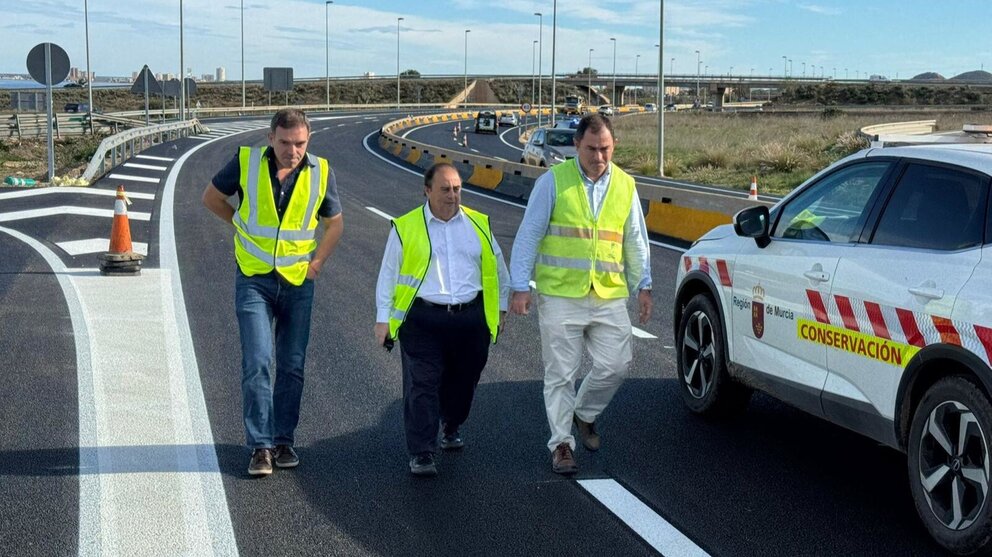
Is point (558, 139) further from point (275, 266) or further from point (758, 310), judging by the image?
point (275, 266)

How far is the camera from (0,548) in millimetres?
4828

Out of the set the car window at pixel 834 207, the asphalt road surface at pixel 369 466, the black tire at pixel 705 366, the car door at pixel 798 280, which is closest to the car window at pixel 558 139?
the asphalt road surface at pixel 369 466

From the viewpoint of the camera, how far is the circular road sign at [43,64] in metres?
22.3

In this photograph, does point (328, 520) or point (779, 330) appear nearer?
point (328, 520)

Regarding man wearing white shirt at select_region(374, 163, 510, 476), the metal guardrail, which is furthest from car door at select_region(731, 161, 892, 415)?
the metal guardrail

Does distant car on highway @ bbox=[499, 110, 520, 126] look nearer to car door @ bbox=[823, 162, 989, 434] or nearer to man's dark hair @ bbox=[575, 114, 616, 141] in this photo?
man's dark hair @ bbox=[575, 114, 616, 141]

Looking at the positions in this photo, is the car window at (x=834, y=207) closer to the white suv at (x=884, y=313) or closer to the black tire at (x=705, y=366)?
the white suv at (x=884, y=313)

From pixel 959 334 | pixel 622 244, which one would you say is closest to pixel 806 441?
pixel 622 244

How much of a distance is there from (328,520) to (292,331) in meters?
1.24

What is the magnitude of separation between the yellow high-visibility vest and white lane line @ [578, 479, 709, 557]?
5.93 ft

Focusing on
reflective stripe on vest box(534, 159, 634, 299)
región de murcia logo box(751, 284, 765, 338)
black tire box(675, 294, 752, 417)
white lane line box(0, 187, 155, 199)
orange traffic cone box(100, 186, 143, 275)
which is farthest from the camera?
white lane line box(0, 187, 155, 199)

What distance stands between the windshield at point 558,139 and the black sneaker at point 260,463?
26.4 meters

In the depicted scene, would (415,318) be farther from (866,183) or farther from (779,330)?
(866,183)

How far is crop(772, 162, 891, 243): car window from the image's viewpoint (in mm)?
5762
